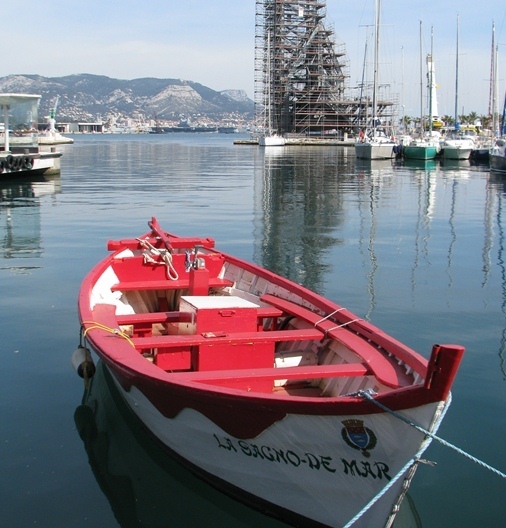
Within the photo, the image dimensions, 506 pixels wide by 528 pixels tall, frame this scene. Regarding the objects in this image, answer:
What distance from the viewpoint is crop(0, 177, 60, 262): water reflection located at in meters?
16.8

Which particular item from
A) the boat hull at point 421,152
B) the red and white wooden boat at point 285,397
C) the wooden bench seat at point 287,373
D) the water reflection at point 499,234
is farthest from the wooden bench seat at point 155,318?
the boat hull at point 421,152

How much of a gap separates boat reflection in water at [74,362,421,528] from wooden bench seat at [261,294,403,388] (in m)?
1.11

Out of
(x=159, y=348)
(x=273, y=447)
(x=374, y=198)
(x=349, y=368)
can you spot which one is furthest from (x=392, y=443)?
(x=374, y=198)

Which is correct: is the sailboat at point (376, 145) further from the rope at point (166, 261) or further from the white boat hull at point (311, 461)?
the white boat hull at point (311, 461)

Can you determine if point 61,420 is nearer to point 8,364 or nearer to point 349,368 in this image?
point 8,364

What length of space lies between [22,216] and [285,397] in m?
19.8

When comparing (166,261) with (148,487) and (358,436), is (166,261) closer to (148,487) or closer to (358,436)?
(148,487)

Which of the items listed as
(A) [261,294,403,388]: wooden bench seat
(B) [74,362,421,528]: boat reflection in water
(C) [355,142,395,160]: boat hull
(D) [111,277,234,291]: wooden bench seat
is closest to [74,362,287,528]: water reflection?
(B) [74,362,421,528]: boat reflection in water

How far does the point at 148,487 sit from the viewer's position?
6133 mm

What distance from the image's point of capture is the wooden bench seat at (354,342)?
568 cm

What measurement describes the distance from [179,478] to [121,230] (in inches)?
561

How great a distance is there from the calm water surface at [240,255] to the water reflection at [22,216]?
0.27 ft

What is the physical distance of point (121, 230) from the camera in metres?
19.8

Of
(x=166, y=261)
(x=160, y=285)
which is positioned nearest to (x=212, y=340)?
(x=160, y=285)
